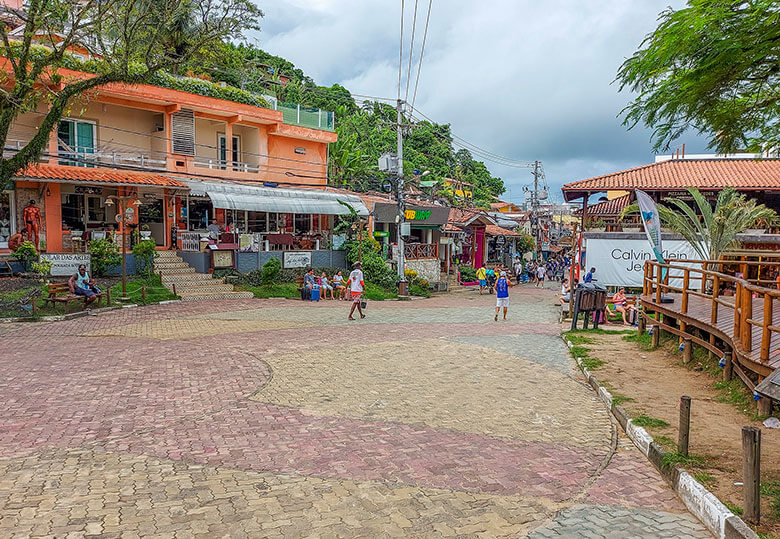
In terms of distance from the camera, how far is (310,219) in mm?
28422

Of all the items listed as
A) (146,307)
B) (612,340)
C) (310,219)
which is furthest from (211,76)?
(612,340)

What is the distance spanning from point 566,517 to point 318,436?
9.61 ft

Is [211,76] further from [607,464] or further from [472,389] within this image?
[607,464]

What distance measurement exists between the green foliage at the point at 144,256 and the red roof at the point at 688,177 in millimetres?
16466

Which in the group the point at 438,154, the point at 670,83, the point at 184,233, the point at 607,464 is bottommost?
the point at 607,464

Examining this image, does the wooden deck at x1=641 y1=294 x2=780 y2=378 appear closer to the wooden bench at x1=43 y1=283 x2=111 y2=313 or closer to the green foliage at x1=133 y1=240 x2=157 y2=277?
the wooden bench at x1=43 y1=283 x2=111 y2=313

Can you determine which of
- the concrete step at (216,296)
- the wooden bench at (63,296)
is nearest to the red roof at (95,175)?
the wooden bench at (63,296)

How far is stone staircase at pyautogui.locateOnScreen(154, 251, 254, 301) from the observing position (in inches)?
794

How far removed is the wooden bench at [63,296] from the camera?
1536 centimetres

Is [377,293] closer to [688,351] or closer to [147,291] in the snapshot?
[147,291]

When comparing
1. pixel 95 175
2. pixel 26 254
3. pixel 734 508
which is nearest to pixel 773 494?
pixel 734 508

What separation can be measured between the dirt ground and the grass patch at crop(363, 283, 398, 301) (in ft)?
40.9

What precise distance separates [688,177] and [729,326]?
19.8m

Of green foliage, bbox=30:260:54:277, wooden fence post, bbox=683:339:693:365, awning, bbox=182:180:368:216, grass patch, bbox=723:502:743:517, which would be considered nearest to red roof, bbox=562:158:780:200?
awning, bbox=182:180:368:216
